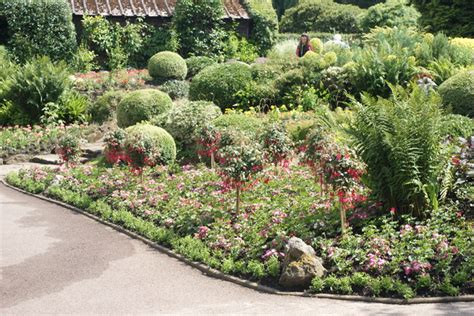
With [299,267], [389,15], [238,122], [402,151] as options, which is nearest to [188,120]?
[238,122]

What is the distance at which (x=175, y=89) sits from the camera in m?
22.7

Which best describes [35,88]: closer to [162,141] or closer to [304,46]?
[162,141]

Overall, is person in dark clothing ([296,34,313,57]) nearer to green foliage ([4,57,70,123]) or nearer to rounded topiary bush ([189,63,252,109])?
rounded topiary bush ([189,63,252,109])

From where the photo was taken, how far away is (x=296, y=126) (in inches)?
594

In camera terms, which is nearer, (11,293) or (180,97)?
(11,293)

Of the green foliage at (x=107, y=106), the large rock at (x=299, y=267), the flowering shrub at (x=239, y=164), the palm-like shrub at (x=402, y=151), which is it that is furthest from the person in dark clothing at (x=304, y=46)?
the large rock at (x=299, y=267)

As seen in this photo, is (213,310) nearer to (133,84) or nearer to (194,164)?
(194,164)

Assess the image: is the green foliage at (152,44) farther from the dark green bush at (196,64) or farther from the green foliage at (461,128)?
the green foliage at (461,128)

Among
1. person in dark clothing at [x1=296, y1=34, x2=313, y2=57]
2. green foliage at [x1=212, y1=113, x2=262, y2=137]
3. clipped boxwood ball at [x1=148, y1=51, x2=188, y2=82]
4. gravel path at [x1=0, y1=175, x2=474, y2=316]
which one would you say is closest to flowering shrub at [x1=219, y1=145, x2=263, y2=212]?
gravel path at [x1=0, y1=175, x2=474, y2=316]

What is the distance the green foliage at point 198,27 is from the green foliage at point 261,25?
1.63 metres

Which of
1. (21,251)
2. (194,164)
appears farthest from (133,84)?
(21,251)

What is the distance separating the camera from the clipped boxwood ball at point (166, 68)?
23688 millimetres

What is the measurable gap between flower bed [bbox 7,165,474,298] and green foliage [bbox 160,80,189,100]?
8.57 m

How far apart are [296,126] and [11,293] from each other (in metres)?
7.91
